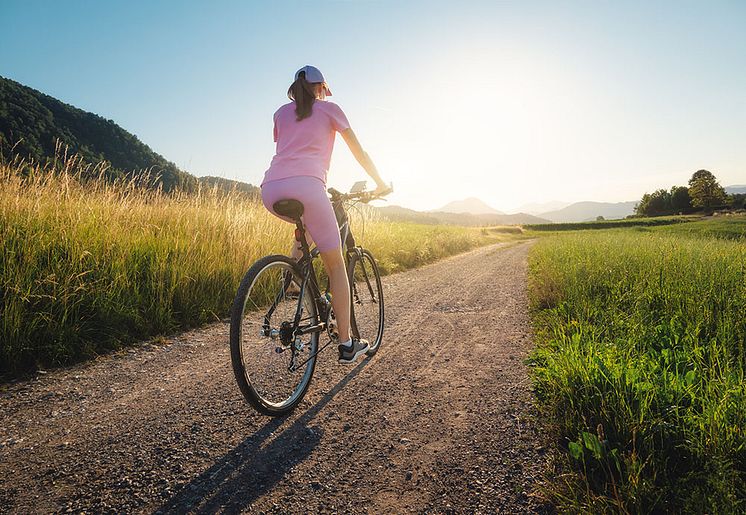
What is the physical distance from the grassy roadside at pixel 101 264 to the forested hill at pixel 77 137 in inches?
51.9

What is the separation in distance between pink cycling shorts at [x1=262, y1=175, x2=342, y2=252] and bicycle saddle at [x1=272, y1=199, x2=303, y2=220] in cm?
3

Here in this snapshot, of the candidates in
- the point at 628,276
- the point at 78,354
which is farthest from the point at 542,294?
the point at 78,354

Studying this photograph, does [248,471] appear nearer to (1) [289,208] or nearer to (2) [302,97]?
(1) [289,208]

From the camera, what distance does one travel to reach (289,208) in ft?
8.49

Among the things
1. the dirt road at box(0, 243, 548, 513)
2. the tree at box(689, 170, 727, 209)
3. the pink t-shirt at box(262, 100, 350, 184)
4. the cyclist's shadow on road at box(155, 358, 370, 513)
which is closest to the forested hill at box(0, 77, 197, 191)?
the dirt road at box(0, 243, 548, 513)

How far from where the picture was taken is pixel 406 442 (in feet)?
7.43

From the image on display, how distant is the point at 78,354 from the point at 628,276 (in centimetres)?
711

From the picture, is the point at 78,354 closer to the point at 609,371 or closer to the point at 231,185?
the point at 609,371

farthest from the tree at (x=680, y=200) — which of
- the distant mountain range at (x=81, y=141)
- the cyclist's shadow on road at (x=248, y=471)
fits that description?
the cyclist's shadow on road at (x=248, y=471)

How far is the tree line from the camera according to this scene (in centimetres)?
6762

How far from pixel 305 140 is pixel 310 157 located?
5.1 inches

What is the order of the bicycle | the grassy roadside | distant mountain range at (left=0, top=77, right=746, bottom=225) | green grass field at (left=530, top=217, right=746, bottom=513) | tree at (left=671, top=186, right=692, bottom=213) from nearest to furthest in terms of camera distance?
green grass field at (left=530, top=217, right=746, bottom=513) → the bicycle → the grassy roadside → distant mountain range at (left=0, top=77, right=746, bottom=225) → tree at (left=671, top=186, right=692, bottom=213)

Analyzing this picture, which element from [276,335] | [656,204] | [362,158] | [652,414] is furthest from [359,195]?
[656,204]

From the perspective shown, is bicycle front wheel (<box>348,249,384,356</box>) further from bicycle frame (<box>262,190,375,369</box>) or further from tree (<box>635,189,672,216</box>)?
tree (<box>635,189,672,216</box>)
